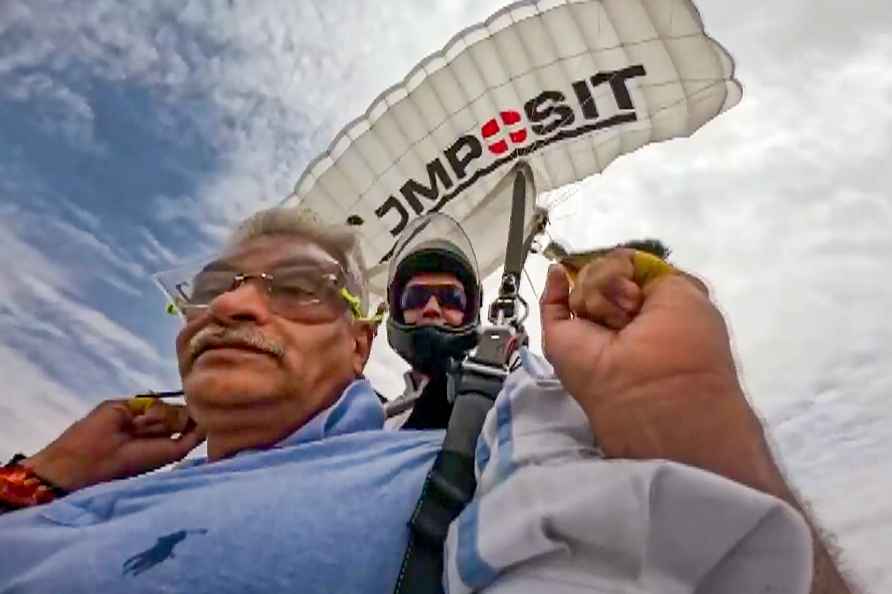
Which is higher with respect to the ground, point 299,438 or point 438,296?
point 299,438

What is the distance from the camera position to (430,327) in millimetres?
3529

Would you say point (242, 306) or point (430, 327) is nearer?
point (242, 306)

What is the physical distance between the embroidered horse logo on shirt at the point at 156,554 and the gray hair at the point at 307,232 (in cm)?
101

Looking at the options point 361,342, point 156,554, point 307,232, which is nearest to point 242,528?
point 156,554

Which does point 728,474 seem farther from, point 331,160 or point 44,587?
point 331,160

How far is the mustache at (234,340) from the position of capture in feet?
5.73

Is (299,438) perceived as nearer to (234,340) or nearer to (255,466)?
(255,466)

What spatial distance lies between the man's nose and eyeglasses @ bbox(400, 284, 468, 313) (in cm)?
189

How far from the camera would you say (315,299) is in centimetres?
194

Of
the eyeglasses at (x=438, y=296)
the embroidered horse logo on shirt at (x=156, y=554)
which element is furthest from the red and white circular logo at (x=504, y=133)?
the embroidered horse logo on shirt at (x=156, y=554)

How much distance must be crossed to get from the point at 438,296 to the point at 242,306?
200cm

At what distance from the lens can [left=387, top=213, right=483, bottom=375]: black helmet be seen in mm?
3457

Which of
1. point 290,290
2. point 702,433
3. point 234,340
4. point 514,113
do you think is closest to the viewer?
point 702,433

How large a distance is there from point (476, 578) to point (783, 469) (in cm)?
37
